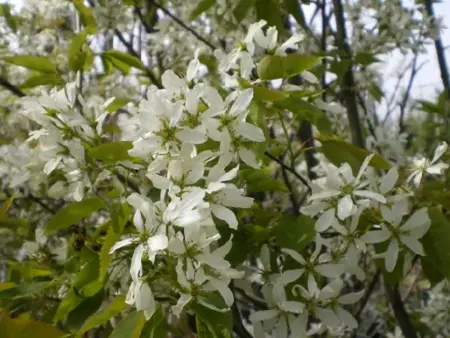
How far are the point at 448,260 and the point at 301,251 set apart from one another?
0.23 metres

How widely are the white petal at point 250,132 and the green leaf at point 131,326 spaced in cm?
29

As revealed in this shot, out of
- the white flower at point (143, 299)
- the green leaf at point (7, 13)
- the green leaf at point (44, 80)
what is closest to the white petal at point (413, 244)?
the white flower at point (143, 299)

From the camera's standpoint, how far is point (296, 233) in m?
1.04

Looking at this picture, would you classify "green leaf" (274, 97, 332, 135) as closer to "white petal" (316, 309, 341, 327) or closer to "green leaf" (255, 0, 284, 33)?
"white petal" (316, 309, 341, 327)

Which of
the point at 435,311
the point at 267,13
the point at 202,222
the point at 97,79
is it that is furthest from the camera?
the point at 97,79

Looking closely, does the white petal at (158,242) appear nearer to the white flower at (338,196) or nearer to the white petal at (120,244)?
the white petal at (120,244)

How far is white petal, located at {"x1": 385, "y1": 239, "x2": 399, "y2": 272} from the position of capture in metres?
1.06

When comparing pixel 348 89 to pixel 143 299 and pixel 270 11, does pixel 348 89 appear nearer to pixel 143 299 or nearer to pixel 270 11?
pixel 270 11

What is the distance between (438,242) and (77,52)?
873mm

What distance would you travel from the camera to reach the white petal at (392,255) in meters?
1.06

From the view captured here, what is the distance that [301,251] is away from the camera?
43.5 inches

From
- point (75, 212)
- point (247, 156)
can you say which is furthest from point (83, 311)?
point (247, 156)

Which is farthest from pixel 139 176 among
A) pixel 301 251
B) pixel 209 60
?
pixel 209 60

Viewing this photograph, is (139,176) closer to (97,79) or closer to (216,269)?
(216,269)
